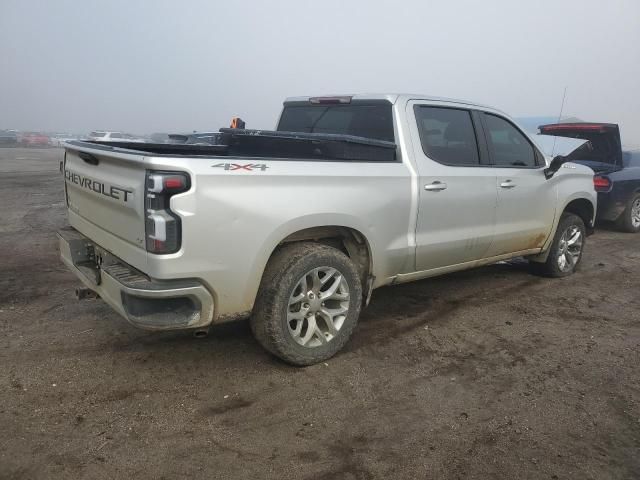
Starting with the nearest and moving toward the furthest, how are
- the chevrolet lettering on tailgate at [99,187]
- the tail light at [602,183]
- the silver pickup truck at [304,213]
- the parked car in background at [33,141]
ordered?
the silver pickup truck at [304,213] → the chevrolet lettering on tailgate at [99,187] → the tail light at [602,183] → the parked car in background at [33,141]

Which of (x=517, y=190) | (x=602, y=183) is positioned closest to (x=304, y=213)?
(x=517, y=190)

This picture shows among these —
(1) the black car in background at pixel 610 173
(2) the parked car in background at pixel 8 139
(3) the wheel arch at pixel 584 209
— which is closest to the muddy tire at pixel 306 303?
(3) the wheel arch at pixel 584 209

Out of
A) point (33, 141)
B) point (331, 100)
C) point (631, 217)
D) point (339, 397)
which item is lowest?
point (339, 397)

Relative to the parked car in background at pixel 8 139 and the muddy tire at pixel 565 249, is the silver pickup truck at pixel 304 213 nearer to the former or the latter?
the muddy tire at pixel 565 249

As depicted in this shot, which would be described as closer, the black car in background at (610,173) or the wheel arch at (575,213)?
the wheel arch at (575,213)

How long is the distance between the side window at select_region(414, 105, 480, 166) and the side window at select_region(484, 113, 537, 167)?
28 centimetres

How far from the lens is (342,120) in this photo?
439 centimetres

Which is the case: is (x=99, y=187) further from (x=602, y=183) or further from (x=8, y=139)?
(x=8, y=139)

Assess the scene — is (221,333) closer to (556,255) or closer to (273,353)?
(273,353)

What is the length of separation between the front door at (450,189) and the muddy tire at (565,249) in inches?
55.7

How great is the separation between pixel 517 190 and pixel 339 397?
2748 millimetres

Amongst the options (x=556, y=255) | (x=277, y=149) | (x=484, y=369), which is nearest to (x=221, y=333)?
(x=277, y=149)

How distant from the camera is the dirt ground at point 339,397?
2434 mm

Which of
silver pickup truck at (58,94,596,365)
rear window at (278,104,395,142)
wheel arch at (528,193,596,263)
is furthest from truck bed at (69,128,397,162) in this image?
wheel arch at (528,193,596,263)
